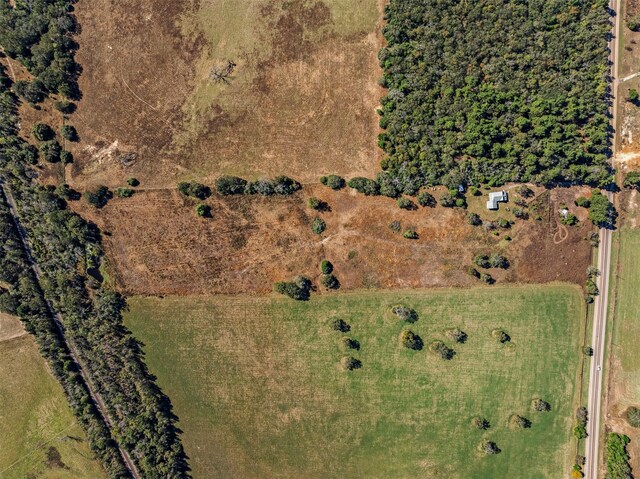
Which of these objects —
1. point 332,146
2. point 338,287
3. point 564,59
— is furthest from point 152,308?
point 564,59

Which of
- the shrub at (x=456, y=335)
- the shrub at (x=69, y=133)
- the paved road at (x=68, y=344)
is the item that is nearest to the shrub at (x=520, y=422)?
the shrub at (x=456, y=335)

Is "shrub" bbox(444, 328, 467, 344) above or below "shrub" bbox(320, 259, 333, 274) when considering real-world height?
below

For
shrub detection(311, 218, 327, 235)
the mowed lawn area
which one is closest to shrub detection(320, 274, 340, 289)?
the mowed lawn area

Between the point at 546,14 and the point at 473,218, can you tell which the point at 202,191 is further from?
the point at 546,14

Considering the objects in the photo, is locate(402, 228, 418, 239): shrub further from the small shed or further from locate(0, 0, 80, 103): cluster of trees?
locate(0, 0, 80, 103): cluster of trees

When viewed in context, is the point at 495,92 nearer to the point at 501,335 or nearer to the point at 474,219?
the point at 474,219
